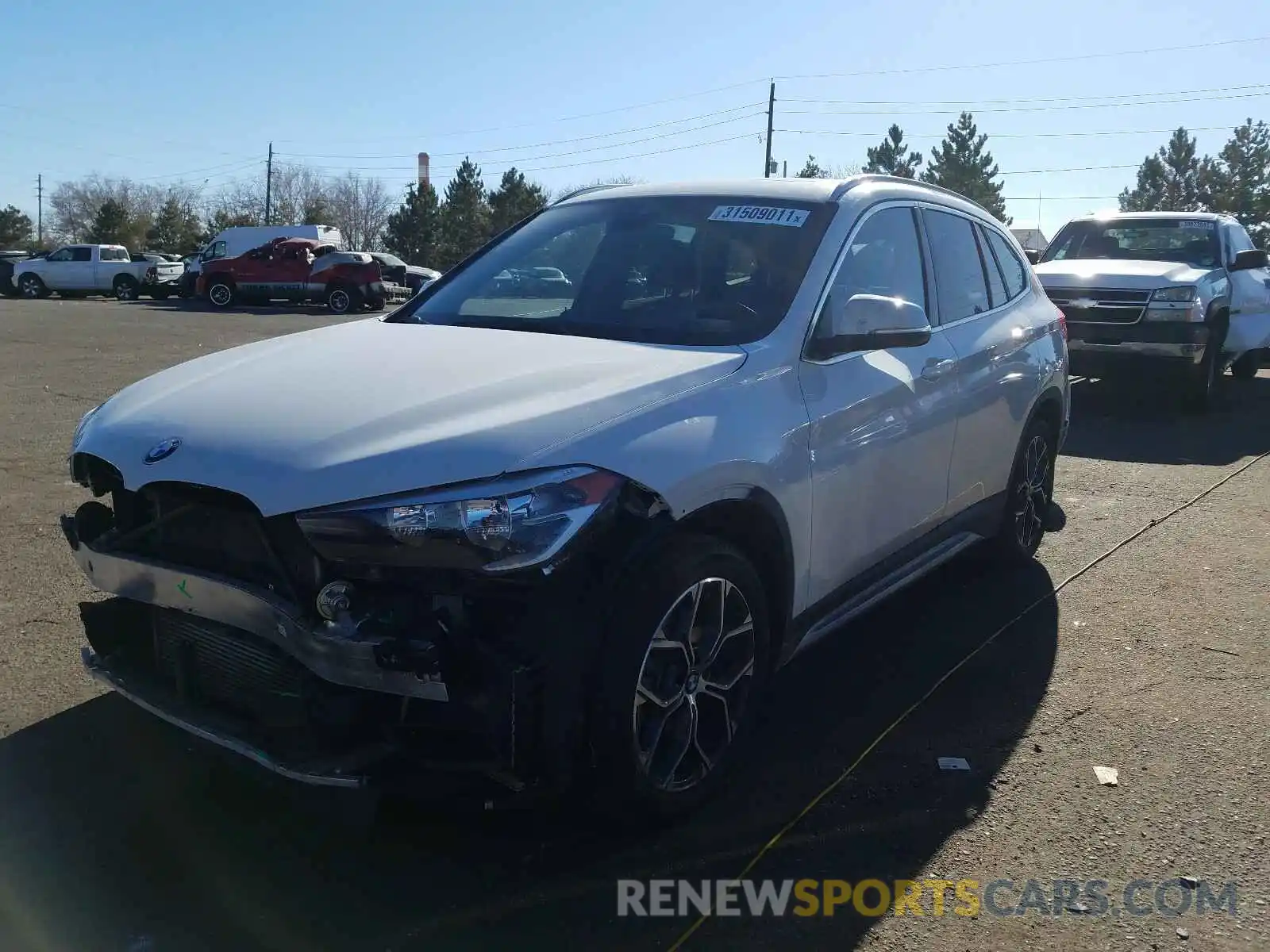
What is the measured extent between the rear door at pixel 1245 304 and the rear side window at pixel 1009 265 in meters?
7.20

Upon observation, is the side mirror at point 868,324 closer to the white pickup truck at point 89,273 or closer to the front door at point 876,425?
the front door at point 876,425

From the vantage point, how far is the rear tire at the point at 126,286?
3566 cm

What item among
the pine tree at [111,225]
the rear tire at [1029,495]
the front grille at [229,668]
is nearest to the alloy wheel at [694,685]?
the front grille at [229,668]

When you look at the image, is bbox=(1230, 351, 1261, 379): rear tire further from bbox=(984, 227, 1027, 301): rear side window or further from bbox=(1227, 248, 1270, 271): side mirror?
bbox=(984, 227, 1027, 301): rear side window

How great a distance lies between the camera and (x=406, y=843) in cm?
319

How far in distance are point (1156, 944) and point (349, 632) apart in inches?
84.3

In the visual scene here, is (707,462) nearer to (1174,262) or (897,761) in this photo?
(897,761)

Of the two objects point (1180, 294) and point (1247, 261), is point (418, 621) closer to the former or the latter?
point (1180, 294)

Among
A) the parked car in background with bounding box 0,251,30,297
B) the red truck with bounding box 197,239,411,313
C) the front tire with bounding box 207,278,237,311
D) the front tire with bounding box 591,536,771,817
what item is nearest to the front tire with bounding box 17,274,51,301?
the parked car in background with bounding box 0,251,30,297

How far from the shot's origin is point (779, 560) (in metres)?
3.51

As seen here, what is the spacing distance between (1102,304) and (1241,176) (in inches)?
2586

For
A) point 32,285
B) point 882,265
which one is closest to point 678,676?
point 882,265

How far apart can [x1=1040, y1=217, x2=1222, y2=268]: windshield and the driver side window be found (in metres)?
8.48

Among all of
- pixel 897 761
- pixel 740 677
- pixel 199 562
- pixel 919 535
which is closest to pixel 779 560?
pixel 740 677
